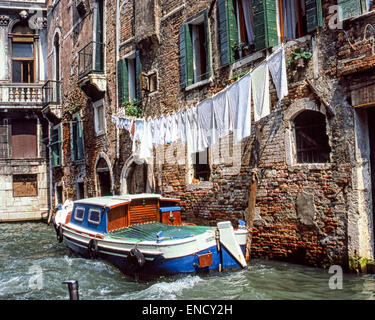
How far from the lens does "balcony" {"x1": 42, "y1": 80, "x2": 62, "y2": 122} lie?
18263 mm

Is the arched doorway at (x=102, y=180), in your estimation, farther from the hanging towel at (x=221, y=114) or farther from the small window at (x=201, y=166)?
the hanging towel at (x=221, y=114)

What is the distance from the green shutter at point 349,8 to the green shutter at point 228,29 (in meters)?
2.68

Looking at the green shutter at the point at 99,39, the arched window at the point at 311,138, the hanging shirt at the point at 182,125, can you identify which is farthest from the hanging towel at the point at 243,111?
the green shutter at the point at 99,39

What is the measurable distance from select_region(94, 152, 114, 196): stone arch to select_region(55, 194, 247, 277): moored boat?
4933mm

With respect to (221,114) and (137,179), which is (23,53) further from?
(221,114)

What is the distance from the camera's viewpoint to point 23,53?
20734mm

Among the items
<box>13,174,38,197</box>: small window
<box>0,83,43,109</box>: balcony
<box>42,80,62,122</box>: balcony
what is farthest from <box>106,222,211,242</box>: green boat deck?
<box>0,83,43,109</box>: balcony

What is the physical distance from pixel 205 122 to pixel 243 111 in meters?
0.98

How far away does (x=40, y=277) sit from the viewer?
745 centimetres
